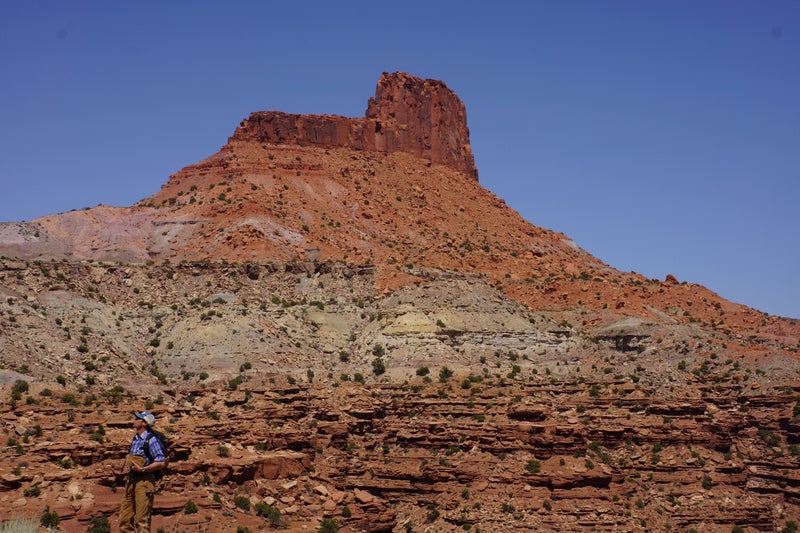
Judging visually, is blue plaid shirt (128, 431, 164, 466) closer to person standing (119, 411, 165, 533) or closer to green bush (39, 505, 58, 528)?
person standing (119, 411, 165, 533)

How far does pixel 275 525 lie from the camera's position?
42.3m

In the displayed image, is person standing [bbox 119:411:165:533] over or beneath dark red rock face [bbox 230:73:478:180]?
beneath

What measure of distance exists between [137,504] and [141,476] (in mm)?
568

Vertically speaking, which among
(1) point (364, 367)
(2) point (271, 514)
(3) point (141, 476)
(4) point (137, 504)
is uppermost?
(1) point (364, 367)

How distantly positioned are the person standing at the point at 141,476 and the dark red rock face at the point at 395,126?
268 ft

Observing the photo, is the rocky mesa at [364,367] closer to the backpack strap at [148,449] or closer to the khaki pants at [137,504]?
the khaki pants at [137,504]

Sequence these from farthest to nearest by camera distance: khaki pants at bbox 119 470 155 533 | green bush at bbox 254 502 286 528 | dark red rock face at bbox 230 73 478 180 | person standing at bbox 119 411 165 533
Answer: dark red rock face at bbox 230 73 478 180 < green bush at bbox 254 502 286 528 < khaki pants at bbox 119 470 155 533 < person standing at bbox 119 411 165 533

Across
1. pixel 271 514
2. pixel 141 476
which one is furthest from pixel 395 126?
pixel 141 476

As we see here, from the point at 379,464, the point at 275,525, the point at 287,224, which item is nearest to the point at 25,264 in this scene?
the point at 287,224

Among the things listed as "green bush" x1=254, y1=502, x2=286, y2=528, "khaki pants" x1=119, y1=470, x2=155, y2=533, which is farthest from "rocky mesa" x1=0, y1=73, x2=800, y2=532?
"khaki pants" x1=119, y1=470, x2=155, y2=533

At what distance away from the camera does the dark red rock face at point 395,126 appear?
103m

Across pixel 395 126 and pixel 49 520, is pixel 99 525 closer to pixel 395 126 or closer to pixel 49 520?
pixel 49 520

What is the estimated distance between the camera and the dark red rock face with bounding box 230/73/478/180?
10294 centimetres

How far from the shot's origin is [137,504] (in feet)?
71.4
